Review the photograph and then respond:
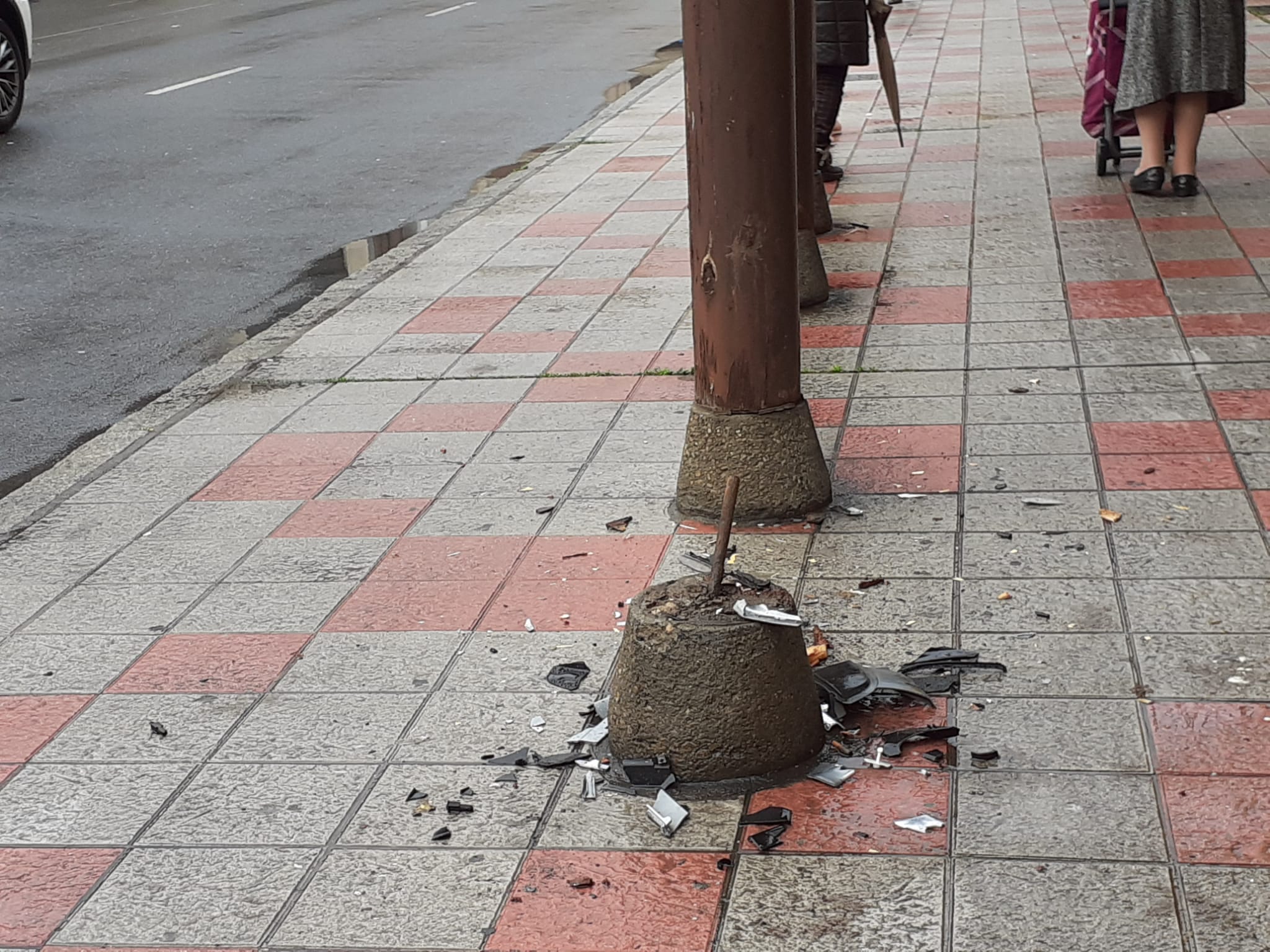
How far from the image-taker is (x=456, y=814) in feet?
10.4

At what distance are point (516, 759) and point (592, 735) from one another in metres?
0.17

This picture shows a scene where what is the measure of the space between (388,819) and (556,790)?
35cm

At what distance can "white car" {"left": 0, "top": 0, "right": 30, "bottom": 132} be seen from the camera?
1248cm

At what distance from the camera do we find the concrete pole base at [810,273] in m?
6.72

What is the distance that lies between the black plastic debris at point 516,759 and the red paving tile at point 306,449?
2.16 m

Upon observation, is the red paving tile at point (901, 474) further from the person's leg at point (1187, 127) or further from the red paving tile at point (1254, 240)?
the person's leg at point (1187, 127)

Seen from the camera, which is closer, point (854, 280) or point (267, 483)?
point (267, 483)

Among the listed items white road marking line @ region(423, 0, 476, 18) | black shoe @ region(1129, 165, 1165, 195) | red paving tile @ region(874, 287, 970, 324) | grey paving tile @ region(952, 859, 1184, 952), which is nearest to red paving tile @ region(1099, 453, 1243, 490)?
red paving tile @ region(874, 287, 970, 324)

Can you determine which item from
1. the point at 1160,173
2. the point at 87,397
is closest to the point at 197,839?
the point at 87,397

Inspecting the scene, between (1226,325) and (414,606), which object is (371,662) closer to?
(414,606)

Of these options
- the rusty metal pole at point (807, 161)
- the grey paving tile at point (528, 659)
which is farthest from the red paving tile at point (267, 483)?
the rusty metal pole at point (807, 161)

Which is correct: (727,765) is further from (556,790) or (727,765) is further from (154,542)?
(154,542)

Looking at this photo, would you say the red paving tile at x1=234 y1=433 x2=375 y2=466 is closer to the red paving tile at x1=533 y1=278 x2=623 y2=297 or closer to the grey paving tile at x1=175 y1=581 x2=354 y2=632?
the grey paving tile at x1=175 y1=581 x2=354 y2=632

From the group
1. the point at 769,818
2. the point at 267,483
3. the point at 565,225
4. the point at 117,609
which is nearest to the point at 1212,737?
the point at 769,818
